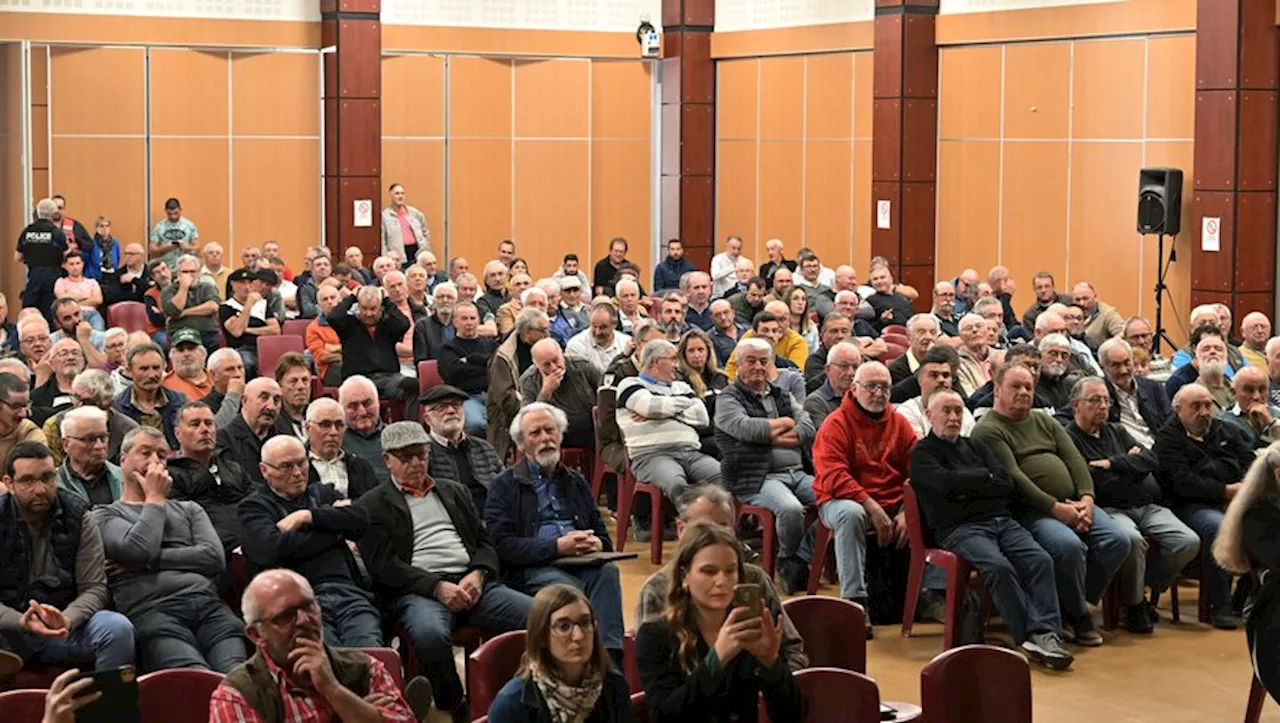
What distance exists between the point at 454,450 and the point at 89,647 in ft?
6.57

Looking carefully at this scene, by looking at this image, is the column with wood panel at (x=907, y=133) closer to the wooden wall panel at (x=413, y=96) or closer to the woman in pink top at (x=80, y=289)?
the wooden wall panel at (x=413, y=96)

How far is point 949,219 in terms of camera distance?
57.0 feet

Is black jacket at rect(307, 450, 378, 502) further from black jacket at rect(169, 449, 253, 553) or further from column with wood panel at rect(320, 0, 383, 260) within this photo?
column with wood panel at rect(320, 0, 383, 260)

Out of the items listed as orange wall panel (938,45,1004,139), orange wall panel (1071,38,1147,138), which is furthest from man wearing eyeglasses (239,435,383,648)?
orange wall panel (938,45,1004,139)

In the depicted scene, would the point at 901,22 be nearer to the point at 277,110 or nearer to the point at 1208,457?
the point at 277,110

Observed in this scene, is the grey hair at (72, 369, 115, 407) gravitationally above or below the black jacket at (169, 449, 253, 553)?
above

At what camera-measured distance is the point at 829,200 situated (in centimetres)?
1883

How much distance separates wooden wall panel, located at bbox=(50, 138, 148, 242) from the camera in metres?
17.7

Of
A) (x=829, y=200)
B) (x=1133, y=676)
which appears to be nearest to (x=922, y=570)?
(x=1133, y=676)

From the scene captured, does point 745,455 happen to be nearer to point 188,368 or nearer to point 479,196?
point 188,368

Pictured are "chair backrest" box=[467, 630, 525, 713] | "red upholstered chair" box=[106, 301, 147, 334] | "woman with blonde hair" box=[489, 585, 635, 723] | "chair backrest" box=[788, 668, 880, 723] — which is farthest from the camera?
"red upholstered chair" box=[106, 301, 147, 334]

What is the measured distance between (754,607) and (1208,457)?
179 inches

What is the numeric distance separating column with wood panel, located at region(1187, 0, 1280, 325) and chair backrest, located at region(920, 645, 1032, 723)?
31.1ft

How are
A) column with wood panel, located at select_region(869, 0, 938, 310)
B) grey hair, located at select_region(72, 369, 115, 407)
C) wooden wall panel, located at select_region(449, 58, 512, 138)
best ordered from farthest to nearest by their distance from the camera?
wooden wall panel, located at select_region(449, 58, 512, 138) → column with wood panel, located at select_region(869, 0, 938, 310) → grey hair, located at select_region(72, 369, 115, 407)
